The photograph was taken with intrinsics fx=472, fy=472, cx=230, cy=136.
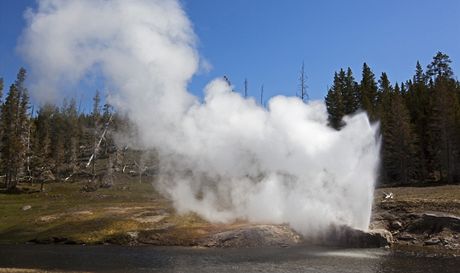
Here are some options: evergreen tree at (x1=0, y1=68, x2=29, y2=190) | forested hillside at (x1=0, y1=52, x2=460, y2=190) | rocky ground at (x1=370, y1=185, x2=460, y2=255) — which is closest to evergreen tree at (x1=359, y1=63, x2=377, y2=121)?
forested hillside at (x1=0, y1=52, x2=460, y2=190)

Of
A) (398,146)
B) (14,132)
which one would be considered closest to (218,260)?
(398,146)

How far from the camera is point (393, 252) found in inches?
1836

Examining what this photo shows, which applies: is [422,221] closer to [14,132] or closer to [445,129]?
[445,129]

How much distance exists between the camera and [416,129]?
4488 inches

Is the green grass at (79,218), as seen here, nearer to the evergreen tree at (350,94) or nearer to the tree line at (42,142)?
the tree line at (42,142)

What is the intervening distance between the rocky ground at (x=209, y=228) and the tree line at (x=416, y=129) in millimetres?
24357

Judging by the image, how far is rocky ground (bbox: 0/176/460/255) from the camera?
52.6 metres

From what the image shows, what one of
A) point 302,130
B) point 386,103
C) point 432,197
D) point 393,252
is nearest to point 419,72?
point 386,103

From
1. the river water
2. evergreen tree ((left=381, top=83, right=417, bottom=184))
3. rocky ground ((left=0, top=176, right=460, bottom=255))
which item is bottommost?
the river water

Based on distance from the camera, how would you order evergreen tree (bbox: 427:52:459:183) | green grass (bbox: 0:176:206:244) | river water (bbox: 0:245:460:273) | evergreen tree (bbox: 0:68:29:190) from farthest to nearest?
evergreen tree (bbox: 0:68:29:190) < evergreen tree (bbox: 427:52:459:183) < green grass (bbox: 0:176:206:244) < river water (bbox: 0:245:460:273)

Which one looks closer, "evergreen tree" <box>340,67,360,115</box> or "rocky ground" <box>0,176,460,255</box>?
"rocky ground" <box>0,176,460,255</box>

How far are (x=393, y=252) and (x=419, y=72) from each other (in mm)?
132893

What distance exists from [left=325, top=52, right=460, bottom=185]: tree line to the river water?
5458 centimetres

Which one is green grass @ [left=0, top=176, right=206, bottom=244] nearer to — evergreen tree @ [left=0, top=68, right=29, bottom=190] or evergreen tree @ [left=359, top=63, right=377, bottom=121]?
evergreen tree @ [left=0, top=68, right=29, bottom=190]
